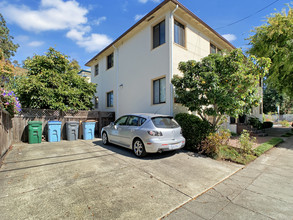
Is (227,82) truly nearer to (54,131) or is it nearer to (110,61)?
(54,131)

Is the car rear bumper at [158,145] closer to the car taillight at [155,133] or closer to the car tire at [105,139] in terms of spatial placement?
the car taillight at [155,133]

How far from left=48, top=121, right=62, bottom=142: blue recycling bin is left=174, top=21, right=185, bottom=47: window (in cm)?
780

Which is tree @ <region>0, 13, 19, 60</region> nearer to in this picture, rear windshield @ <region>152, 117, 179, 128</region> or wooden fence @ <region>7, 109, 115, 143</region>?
wooden fence @ <region>7, 109, 115, 143</region>

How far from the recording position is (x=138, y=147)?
5.33 m

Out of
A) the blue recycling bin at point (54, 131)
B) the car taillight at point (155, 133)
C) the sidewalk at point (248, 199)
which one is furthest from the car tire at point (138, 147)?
the blue recycling bin at point (54, 131)

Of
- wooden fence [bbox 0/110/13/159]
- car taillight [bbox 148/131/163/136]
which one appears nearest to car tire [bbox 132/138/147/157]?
car taillight [bbox 148/131/163/136]

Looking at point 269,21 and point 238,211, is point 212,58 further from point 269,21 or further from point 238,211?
point 269,21

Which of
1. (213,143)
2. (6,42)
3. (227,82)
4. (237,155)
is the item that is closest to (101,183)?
(213,143)

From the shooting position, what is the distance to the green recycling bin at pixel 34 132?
283 inches

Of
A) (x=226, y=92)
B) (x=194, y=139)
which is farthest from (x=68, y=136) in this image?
(x=226, y=92)

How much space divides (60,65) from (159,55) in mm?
6361

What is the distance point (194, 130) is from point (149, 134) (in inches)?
89.4

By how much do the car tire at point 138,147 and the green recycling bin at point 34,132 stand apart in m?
5.17

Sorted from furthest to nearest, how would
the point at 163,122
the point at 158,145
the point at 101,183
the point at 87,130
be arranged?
the point at 87,130 < the point at 163,122 < the point at 158,145 < the point at 101,183
